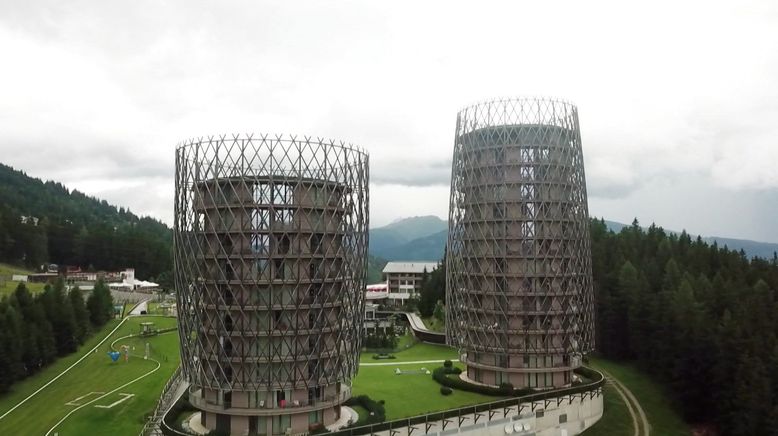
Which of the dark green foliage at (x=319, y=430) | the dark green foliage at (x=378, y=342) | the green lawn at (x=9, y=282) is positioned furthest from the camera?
the green lawn at (x=9, y=282)

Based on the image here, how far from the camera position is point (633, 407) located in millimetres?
64625

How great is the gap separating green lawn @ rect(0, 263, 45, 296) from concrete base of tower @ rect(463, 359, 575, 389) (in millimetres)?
84342

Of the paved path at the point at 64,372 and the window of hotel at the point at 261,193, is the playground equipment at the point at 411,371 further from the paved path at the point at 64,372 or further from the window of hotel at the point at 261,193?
the paved path at the point at 64,372

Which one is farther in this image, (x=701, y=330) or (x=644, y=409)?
(x=644, y=409)

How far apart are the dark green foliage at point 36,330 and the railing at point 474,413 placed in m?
43.7

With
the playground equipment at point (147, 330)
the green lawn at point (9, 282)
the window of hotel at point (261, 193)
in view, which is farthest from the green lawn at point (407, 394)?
the green lawn at point (9, 282)

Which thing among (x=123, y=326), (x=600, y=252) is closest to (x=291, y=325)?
(x=123, y=326)

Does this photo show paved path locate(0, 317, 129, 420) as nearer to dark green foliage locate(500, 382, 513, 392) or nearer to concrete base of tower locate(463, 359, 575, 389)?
concrete base of tower locate(463, 359, 575, 389)

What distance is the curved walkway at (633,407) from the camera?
60.0 metres

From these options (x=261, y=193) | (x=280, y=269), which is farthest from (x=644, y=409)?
(x=261, y=193)

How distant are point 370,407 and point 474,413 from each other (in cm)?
960

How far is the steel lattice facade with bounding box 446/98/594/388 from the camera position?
64688mm

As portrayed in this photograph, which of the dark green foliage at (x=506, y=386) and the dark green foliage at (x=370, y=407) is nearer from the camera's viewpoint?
the dark green foliage at (x=370, y=407)

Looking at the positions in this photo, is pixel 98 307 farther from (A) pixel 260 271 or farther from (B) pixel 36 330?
(A) pixel 260 271
